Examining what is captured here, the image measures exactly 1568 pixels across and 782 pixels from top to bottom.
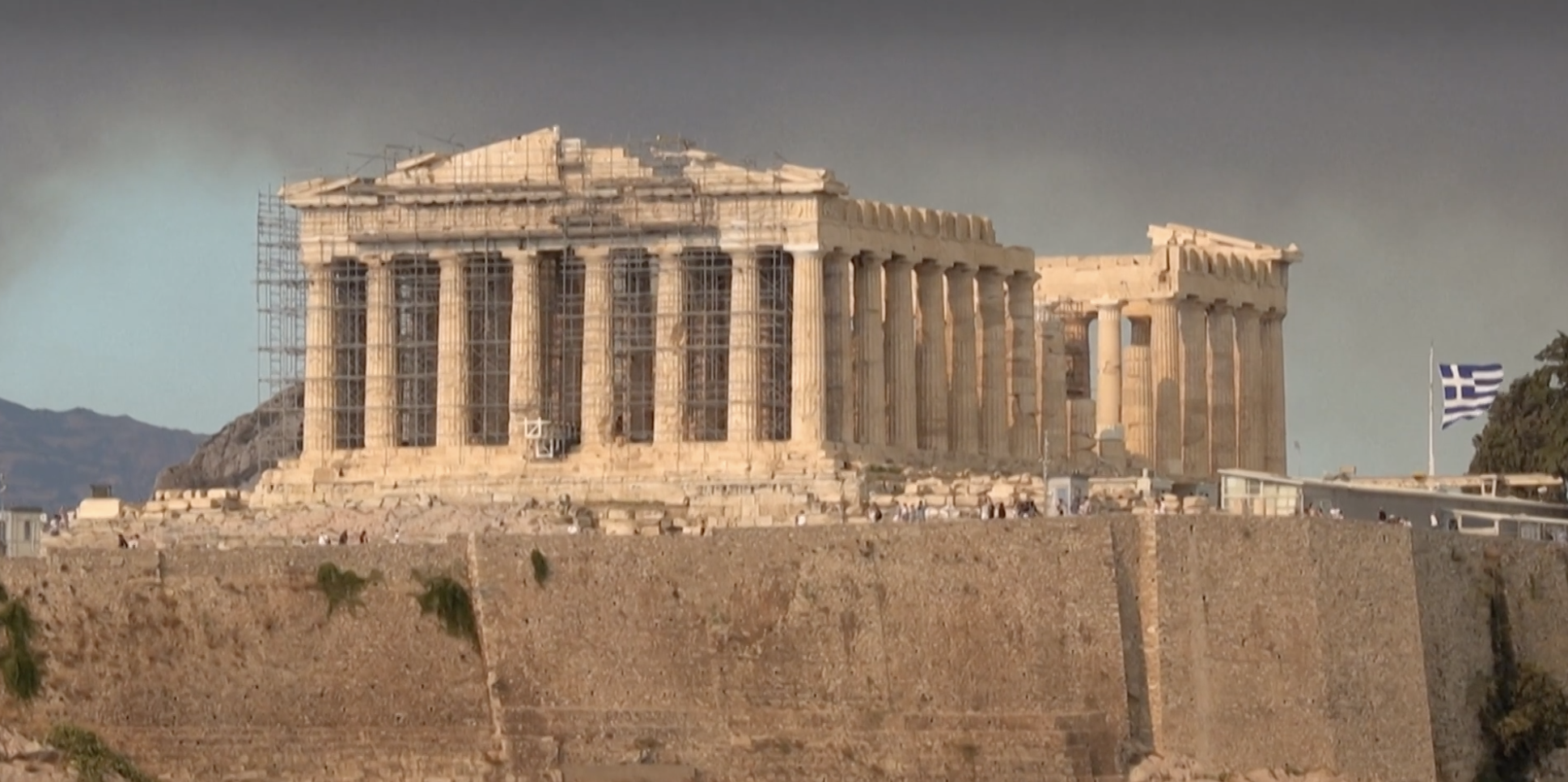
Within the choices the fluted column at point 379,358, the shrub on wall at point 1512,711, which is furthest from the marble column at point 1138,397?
the shrub on wall at point 1512,711

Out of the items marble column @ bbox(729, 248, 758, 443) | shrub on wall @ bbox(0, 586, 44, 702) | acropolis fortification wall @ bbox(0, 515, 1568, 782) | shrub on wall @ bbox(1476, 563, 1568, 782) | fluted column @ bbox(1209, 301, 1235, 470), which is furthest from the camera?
fluted column @ bbox(1209, 301, 1235, 470)

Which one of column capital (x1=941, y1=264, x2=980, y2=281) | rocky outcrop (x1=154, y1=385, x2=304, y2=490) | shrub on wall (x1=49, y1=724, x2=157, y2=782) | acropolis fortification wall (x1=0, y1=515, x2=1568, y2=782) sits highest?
column capital (x1=941, y1=264, x2=980, y2=281)

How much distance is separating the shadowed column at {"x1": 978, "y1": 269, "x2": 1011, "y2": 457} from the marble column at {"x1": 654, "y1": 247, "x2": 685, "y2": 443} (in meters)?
9.42

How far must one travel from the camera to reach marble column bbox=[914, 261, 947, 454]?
4899 inches

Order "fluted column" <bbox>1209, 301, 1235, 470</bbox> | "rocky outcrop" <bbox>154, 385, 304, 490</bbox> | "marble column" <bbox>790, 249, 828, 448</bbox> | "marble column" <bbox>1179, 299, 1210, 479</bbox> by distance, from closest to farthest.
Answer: "marble column" <bbox>790, 249, 828, 448</bbox> → "marble column" <bbox>1179, 299, 1210, 479</bbox> → "fluted column" <bbox>1209, 301, 1235, 470</bbox> → "rocky outcrop" <bbox>154, 385, 304, 490</bbox>

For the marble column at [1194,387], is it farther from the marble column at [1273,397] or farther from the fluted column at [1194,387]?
the marble column at [1273,397]

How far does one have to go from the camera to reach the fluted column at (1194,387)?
134m

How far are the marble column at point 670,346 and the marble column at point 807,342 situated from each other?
1653 mm

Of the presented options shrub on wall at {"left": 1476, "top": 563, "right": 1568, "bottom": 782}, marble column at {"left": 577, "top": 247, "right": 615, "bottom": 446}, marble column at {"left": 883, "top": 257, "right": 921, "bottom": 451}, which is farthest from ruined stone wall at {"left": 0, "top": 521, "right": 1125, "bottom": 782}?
marble column at {"left": 883, "top": 257, "right": 921, "bottom": 451}

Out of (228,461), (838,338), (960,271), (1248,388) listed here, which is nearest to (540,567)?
(838,338)

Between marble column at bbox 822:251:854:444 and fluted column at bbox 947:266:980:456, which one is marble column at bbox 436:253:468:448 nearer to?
marble column at bbox 822:251:854:444

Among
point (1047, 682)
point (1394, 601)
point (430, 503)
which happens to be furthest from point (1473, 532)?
point (430, 503)

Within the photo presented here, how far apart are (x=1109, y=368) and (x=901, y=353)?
45.5ft

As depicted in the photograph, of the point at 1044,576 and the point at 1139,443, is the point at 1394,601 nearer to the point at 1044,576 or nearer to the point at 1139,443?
the point at 1044,576
